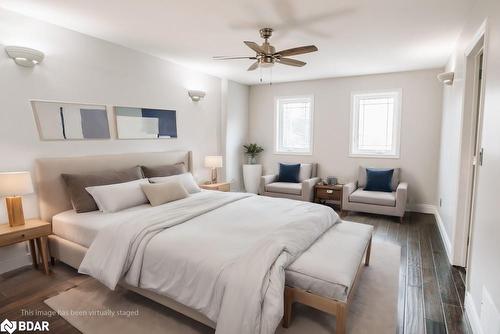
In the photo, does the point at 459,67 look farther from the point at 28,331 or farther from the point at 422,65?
the point at 28,331

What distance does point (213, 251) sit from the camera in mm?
2029

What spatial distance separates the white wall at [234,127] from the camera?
5.82 metres

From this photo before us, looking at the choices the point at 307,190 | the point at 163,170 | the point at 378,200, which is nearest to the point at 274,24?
the point at 163,170

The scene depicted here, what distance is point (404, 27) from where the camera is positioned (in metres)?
3.11

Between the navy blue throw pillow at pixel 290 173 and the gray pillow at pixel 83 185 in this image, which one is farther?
the navy blue throw pillow at pixel 290 173

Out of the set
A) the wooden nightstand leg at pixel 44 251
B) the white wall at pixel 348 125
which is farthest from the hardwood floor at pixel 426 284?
the wooden nightstand leg at pixel 44 251

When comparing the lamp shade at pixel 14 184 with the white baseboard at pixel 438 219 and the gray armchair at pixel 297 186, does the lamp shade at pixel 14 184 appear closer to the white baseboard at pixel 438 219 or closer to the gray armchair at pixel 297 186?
the gray armchair at pixel 297 186

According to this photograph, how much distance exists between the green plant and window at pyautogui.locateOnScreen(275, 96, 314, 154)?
Result: 44 cm

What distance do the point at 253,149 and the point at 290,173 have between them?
114 centimetres

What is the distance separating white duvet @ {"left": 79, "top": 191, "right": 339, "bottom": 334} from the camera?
1.71m

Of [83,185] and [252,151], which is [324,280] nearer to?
[83,185]

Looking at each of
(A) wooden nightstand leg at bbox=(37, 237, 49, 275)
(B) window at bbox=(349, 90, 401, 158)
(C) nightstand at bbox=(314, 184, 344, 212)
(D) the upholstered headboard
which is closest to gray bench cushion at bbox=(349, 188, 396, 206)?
(C) nightstand at bbox=(314, 184, 344, 212)

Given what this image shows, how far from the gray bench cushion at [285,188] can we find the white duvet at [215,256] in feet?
7.74

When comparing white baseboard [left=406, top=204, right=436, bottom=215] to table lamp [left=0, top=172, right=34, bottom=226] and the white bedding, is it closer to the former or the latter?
the white bedding
